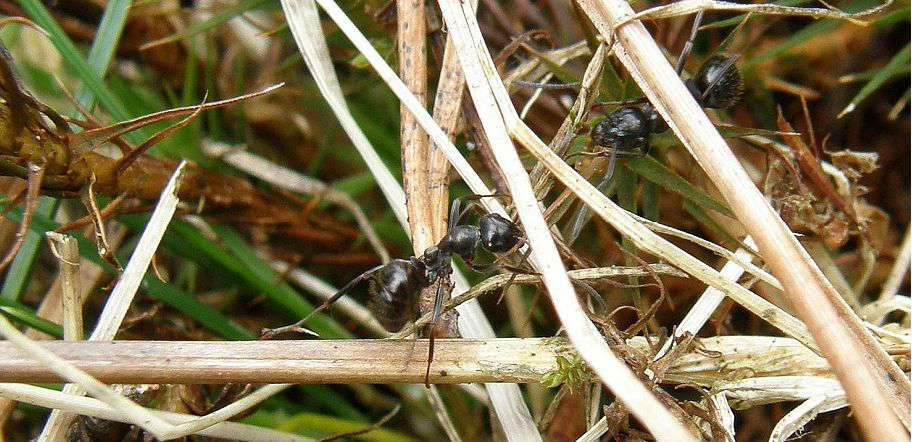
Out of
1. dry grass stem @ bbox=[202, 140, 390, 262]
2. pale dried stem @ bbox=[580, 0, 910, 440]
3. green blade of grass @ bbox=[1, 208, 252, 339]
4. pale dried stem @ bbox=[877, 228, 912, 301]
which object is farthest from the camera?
dry grass stem @ bbox=[202, 140, 390, 262]

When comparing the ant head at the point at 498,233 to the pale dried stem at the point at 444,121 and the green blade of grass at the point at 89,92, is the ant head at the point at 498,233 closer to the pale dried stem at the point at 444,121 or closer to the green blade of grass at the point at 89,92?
the pale dried stem at the point at 444,121

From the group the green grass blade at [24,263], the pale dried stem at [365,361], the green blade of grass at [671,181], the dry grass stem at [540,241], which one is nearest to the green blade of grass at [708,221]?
the green blade of grass at [671,181]

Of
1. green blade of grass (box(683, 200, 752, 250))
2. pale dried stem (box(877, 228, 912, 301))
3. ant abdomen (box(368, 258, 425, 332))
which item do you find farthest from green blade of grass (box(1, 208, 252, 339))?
pale dried stem (box(877, 228, 912, 301))

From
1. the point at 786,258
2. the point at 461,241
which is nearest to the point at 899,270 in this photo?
the point at 786,258

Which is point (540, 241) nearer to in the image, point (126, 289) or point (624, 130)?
point (624, 130)

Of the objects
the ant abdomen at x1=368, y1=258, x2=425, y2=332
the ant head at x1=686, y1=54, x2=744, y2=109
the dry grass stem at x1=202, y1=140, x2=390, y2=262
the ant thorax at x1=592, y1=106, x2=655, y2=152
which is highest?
the dry grass stem at x1=202, y1=140, x2=390, y2=262

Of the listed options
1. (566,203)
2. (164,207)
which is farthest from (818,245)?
(164,207)

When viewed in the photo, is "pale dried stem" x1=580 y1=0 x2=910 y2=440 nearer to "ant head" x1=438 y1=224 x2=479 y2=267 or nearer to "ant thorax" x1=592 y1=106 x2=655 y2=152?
"ant thorax" x1=592 y1=106 x2=655 y2=152
